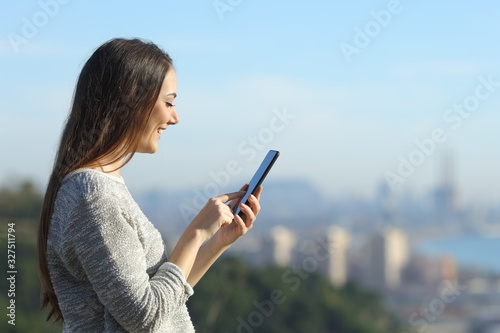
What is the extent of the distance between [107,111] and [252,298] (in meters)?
19.0

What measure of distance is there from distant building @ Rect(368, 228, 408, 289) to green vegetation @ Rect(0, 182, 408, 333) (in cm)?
2105

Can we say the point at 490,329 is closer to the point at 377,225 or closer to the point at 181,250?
the point at 377,225

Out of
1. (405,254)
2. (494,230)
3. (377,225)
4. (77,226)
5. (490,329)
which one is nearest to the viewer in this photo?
(77,226)

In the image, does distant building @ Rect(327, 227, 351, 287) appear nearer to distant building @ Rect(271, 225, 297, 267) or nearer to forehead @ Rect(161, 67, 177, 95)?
distant building @ Rect(271, 225, 297, 267)

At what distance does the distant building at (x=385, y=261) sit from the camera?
4591cm

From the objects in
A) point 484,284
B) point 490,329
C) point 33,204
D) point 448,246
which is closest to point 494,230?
point 448,246

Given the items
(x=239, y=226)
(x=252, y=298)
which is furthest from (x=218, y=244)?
(x=252, y=298)

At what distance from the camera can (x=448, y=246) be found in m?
67.9

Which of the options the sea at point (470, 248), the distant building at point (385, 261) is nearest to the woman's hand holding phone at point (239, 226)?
the distant building at point (385, 261)

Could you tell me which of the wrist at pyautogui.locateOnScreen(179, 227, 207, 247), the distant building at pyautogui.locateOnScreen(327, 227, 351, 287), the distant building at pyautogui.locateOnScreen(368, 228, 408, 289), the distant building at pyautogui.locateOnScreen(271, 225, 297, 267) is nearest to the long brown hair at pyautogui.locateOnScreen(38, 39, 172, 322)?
the wrist at pyautogui.locateOnScreen(179, 227, 207, 247)

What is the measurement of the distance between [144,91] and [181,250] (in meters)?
0.28

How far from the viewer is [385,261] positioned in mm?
46438

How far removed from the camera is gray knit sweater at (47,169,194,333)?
1.06 metres

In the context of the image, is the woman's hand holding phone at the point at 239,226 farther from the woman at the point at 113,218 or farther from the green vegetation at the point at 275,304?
the green vegetation at the point at 275,304
